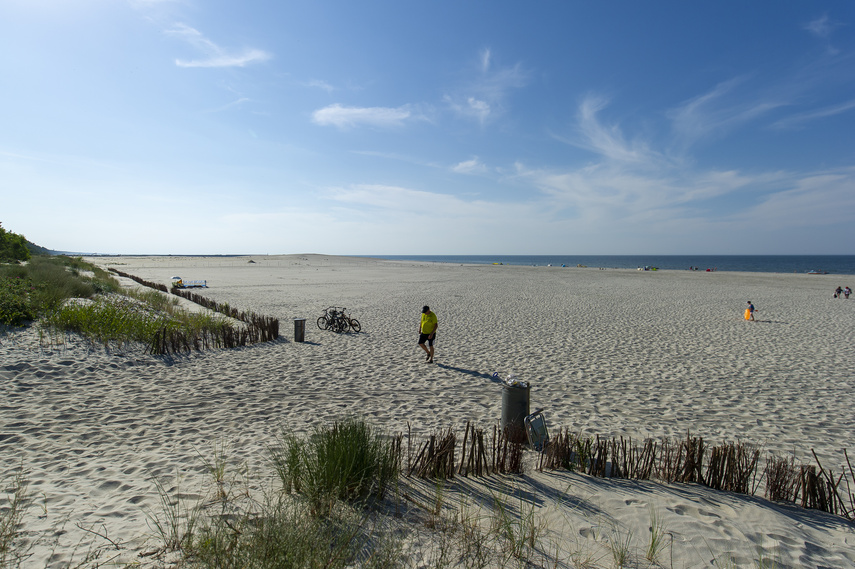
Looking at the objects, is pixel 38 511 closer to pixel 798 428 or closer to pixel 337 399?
pixel 337 399

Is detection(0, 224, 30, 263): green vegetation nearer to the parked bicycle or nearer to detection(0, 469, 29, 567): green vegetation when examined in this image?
the parked bicycle

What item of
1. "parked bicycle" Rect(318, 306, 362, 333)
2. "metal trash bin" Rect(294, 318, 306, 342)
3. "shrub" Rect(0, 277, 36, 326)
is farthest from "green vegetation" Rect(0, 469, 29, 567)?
"parked bicycle" Rect(318, 306, 362, 333)

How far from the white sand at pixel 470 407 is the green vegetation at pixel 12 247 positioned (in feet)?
111

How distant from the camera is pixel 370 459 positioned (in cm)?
361

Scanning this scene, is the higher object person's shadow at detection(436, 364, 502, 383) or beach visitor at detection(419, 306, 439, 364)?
beach visitor at detection(419, 306, 439, 364)

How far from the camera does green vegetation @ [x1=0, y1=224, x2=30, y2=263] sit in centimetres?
3191

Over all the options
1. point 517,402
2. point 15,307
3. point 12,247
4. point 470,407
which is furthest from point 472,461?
point 12,247

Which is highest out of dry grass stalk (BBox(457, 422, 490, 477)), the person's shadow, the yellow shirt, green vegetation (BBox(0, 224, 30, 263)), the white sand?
green vegetation (BBox(0, 224, 30, 263))

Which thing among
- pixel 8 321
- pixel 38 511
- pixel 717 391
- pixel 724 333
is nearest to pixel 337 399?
pixel 38 511

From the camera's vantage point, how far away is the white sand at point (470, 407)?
10.8 ft

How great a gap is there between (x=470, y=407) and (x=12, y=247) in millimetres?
46559

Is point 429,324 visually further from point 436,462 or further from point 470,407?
point 436,462

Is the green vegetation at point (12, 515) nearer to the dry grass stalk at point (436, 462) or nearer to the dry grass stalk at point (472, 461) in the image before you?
the dry grass stalk at point (436, 462)

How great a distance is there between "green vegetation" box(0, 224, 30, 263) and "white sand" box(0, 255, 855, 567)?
33756mm
